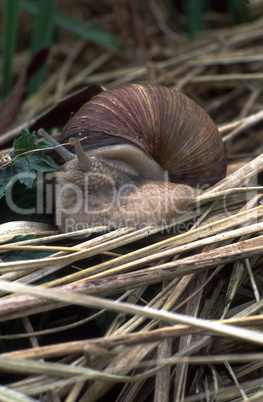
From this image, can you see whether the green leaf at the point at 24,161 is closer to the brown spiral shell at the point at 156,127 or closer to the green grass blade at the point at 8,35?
the brown spiral shell at the point at 156,127

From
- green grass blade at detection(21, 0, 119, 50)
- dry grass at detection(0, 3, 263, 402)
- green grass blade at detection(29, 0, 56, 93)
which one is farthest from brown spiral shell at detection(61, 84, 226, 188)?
green grass blade at detection(21, 0, 119, 50)

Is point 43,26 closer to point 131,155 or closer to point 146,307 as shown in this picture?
point 131,155

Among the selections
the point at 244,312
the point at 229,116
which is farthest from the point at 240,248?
the point at 229,116

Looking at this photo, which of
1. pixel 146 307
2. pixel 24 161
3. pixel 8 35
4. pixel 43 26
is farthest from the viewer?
pixel 43 26

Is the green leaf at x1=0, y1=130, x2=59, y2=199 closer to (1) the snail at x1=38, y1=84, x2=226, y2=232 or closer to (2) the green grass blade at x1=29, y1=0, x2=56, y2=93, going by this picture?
(1) the snail at x1=38, y1=84, x2=226, y2=232

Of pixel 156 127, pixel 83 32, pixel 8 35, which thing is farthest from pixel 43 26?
pixel 156 127

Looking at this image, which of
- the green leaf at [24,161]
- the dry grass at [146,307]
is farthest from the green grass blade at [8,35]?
the dry grass at [146,307]
